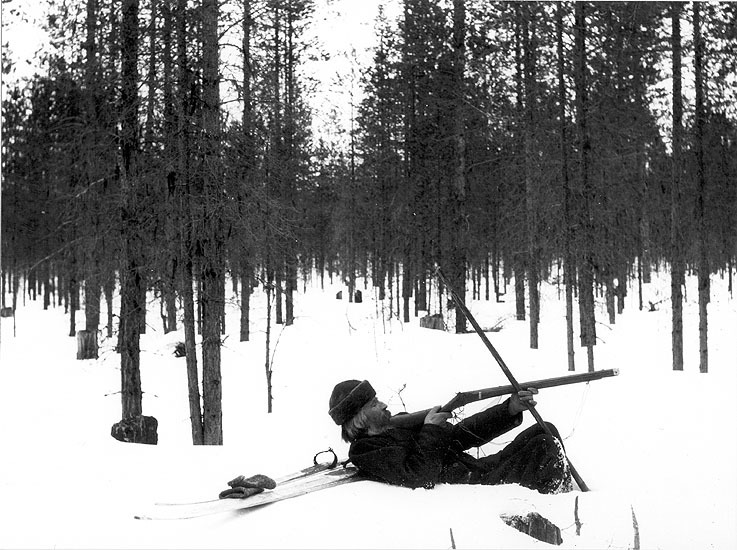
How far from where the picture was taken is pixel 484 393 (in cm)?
371

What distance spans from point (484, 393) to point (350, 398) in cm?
79

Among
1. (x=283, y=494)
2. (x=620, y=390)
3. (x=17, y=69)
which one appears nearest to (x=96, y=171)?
(x=17, y=69)

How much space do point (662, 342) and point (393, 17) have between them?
29.7ft

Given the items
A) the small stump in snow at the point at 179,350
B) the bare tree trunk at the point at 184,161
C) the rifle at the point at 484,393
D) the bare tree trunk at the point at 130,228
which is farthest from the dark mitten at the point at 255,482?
the small stump in snow at the point at 179,350

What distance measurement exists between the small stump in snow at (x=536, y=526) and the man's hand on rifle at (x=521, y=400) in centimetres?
62

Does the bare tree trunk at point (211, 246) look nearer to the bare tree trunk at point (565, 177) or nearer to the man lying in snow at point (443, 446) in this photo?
the man lying in snow at point (443, 446)

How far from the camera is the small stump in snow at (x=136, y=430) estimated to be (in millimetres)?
6066

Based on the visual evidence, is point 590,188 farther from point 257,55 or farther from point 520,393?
point 520,393

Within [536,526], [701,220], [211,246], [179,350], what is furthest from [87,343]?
[701,220]

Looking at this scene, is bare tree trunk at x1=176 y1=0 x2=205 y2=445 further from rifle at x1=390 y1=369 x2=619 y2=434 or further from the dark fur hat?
rifle at x1=390 y1=369 x2=619 y2=434

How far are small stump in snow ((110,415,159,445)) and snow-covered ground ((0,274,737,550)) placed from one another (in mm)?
178

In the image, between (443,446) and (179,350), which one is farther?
(179,350)

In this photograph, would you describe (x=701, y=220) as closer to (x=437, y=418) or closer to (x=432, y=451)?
(x=437, y=418)

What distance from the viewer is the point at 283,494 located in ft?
10.1
